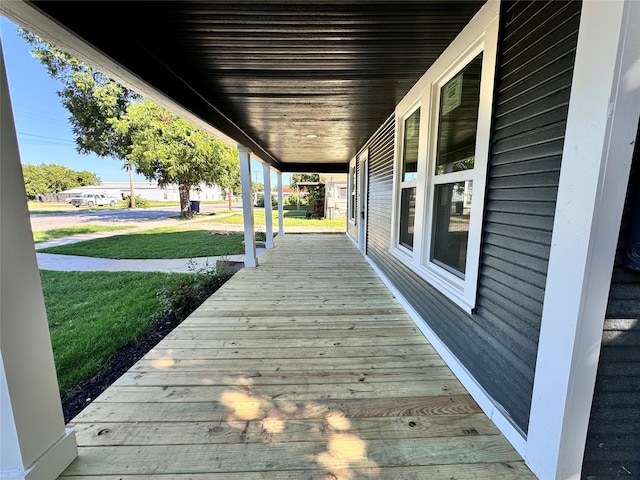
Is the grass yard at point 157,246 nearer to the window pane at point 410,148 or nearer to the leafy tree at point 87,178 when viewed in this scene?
the window pane at point 410,148

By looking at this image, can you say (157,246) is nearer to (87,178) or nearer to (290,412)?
(290,412)

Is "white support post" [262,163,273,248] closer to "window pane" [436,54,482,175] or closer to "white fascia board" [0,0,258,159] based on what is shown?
"white fascia board" [0,0,258,159]

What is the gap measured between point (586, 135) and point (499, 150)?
0.51 meters

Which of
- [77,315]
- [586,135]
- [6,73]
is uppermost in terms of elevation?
[6,73]

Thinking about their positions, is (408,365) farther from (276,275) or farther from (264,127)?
(264,127)

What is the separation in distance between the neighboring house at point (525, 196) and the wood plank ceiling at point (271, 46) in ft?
0.07

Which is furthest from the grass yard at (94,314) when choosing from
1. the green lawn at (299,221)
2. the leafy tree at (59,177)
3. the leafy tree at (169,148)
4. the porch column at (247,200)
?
the leafy tree at (59,177)

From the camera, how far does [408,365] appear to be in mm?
2039

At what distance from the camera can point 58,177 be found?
4038 centimetres

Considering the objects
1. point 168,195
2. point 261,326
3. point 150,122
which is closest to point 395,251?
point 261,326

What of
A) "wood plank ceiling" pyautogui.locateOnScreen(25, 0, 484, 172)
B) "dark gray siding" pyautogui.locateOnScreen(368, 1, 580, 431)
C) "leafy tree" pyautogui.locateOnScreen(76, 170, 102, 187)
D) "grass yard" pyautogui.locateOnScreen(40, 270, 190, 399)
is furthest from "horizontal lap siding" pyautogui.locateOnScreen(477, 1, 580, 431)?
"leafy tree" pyautogui.locateOnScreen(76, 170, 102, 187)

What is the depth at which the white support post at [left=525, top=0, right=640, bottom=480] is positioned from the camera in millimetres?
913

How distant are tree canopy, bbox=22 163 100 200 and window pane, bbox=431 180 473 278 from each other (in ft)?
155

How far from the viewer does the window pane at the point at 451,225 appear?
1929 mm
